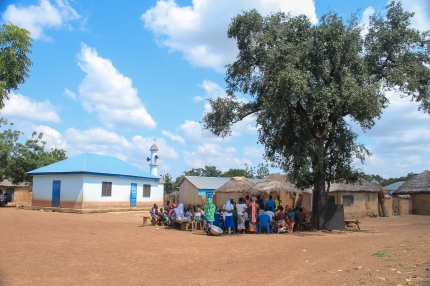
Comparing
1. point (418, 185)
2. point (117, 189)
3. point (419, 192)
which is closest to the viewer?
point (117, 189)

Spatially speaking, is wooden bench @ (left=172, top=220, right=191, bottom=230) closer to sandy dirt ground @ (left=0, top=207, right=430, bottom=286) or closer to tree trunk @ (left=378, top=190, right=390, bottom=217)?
sandy dirt ground @ (left=0, top=207, right=430, bottom=286)

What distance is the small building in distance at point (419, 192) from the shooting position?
105ft

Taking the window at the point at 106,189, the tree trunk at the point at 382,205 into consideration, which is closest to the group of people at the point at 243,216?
the window at the point at 106,189

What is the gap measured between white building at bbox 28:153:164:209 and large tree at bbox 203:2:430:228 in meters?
13.9

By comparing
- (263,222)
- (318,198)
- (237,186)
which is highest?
(237,186)

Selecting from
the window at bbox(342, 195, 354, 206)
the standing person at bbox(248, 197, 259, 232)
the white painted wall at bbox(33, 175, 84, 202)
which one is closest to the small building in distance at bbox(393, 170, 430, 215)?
the window at bbox(342, 195, 354, 206)

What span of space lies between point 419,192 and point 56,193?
30.5 m

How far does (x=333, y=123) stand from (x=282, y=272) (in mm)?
11184

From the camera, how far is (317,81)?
1662cm

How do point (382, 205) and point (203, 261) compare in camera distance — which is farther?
point (382, 205)

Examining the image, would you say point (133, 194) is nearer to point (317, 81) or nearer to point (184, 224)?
point (184, 224)

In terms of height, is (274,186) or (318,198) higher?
(274,186)

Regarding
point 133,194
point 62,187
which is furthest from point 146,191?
point 62,187

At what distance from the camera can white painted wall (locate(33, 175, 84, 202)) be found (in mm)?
27906
